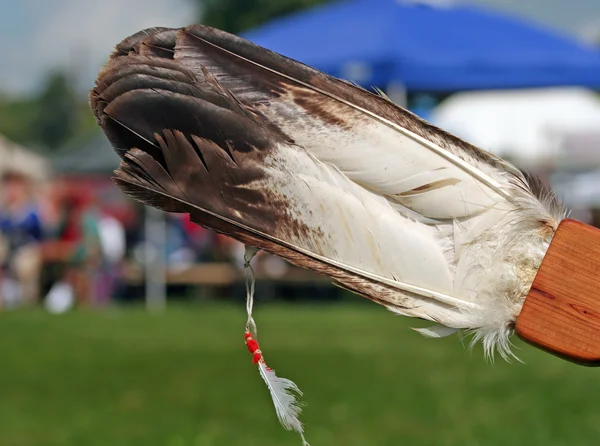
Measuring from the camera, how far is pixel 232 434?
5.87 meters

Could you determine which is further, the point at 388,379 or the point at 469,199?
the point at 388,379

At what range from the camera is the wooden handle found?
226 cm

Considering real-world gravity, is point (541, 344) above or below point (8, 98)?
above

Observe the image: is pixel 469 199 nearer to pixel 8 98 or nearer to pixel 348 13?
pixel 348 13

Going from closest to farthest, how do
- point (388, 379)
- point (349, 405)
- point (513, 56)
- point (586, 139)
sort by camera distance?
point (349, 405) < point (388, 379) < point (513, 56) < point (586, 139)

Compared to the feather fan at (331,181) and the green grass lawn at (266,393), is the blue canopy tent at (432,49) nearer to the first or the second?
the green grass lawn at (266,393)

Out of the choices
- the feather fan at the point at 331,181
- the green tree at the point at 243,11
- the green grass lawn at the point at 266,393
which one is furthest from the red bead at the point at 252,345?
the green tree at the point at 243,11

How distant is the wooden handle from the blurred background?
0.27 metres

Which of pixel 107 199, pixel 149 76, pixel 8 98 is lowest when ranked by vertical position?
pixel 8 98

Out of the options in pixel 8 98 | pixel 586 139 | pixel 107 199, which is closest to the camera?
pixel 586 139

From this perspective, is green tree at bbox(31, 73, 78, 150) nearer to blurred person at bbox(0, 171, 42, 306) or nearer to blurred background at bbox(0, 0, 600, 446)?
blurred background at bbox(0, 0, 600, 446)

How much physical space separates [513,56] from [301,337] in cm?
448

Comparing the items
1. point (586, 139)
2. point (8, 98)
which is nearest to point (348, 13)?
point (586, 139)

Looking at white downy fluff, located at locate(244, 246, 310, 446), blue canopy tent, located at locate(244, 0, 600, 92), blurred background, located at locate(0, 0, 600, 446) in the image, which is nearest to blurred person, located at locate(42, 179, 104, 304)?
blurred background, located at locate(0, 0, 600, 446)
